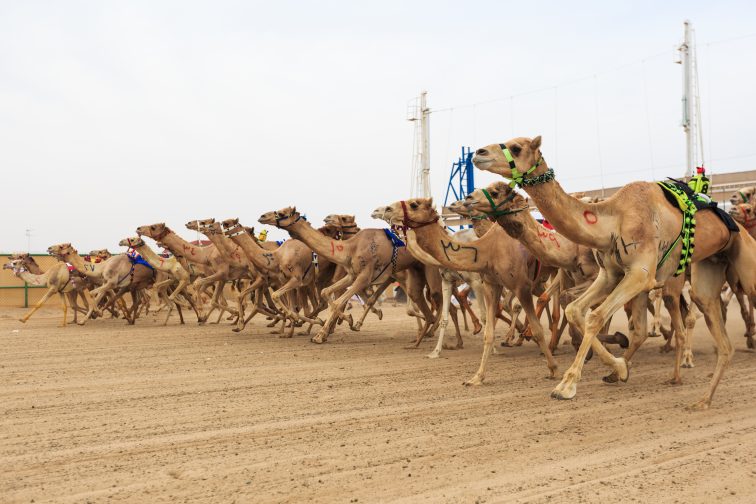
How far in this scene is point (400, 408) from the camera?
720cm

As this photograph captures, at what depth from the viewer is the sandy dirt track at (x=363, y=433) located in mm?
4613

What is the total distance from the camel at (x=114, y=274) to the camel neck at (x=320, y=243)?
760cm

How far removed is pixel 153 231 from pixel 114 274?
5.93 ft

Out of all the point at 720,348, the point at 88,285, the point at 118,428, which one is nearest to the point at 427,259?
the point at 720,348

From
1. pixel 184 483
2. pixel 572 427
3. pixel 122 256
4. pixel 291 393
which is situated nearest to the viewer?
pixel 184 483

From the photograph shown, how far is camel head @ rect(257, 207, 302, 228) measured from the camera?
13.4m

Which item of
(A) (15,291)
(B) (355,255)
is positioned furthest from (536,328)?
(A) (15,291)

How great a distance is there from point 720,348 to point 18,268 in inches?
756

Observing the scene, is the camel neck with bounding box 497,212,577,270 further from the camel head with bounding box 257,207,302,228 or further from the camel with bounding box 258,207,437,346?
the camel head with bounding box 257,207,302,228

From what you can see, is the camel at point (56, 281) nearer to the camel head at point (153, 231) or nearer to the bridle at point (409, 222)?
the camel head at point (153, 231)

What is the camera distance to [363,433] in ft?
20.1

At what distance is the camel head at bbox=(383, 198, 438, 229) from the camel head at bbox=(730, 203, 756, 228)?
3898 mm

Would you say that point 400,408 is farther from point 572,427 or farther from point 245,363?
point 245,363

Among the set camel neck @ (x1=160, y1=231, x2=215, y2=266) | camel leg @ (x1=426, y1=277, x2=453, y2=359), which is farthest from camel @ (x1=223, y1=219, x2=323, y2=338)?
camel leg @ (x1=426, y1=277, x2=453, y2=359)
